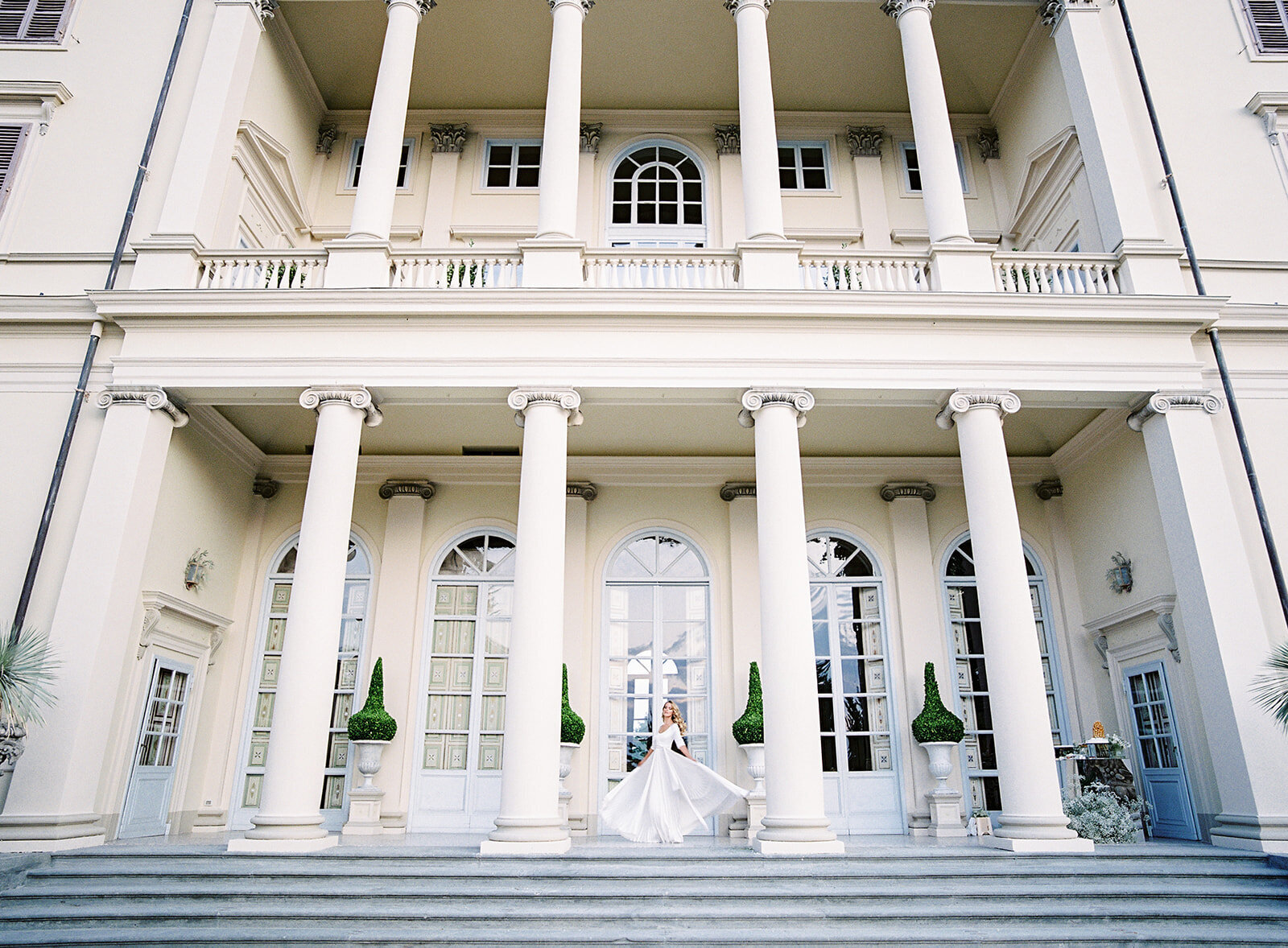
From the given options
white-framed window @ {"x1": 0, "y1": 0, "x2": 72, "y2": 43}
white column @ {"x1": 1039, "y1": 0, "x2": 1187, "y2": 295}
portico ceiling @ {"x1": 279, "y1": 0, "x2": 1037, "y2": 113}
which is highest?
portico ceiling @ {"x1": 279, "y1": 0, "x2": 1037, "y2": 113}

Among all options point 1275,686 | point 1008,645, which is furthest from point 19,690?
point 1275,686

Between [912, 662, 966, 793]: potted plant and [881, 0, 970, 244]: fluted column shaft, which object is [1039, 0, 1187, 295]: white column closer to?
[881, 0, 970, 244]: fluted column shaft

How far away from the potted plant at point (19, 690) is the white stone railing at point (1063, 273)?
11.1 meters

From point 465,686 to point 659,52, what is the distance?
34.3ft

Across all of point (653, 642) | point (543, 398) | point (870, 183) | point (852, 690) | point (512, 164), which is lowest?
point (852, 690)

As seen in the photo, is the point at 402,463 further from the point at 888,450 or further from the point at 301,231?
the point at 888,450

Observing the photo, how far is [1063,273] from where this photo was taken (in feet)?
33.9

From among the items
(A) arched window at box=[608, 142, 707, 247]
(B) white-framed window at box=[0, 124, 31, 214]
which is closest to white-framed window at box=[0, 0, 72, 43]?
(B) white-framed window at box=[0, 124, 31, 214]

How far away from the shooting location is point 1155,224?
1048 centimetres

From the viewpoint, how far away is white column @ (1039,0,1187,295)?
10.1 m

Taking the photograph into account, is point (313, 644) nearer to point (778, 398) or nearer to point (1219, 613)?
point (778, 398)

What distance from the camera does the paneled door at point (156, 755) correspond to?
32.7 ft

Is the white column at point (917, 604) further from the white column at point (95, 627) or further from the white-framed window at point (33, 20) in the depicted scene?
the white-framed window at point (33, 20)

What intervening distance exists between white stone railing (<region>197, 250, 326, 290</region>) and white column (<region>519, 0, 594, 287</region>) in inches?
104
